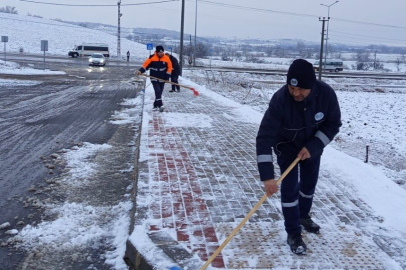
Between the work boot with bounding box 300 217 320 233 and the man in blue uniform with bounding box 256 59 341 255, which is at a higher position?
the man in blue uniform with bounding box 256 59 341 255

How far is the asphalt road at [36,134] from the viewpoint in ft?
16.9

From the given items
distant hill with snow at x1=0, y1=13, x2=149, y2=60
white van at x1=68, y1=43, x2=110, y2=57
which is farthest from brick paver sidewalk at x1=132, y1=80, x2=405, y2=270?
distant hill with snow at x1=0, y1=13, x2=149, y2=60

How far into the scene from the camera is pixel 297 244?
12.7 ft

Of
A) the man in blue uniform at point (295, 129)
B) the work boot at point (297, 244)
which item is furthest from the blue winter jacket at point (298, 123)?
the work boot at point (297, 244)

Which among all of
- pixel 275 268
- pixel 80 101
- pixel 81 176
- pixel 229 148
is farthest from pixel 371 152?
pixel 80 101

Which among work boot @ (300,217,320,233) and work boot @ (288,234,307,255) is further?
work boot @ (300,217,320,233)

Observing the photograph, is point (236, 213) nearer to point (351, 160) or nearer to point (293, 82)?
point (293, 82)

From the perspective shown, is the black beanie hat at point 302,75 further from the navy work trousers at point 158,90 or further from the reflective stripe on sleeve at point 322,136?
the navy work trousers at point 158,90

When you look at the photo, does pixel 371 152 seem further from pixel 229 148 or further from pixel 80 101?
pixel 80 101

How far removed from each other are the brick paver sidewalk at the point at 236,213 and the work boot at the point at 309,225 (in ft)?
0.22

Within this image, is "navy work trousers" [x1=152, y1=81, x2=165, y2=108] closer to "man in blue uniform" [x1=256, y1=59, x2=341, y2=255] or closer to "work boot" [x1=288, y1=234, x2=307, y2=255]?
"man in blue uniform" [x1=256, y1=59, x2=341, y2=255]

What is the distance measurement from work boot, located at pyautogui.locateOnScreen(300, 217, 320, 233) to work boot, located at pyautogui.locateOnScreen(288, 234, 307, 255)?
38 cm

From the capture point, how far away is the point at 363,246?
4.04 metres

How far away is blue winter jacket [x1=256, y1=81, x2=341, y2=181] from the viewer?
3.71 metres
